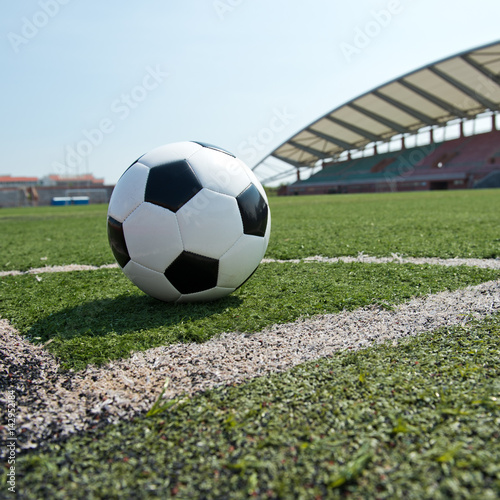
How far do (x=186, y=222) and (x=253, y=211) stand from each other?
534 mm

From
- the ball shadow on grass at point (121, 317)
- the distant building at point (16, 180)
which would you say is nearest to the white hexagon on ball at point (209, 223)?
the ball shadow on grass at point (121, 317)

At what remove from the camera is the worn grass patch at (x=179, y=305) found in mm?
2602

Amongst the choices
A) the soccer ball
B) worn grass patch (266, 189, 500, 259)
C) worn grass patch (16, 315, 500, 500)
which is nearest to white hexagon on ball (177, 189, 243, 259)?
the soccer ball

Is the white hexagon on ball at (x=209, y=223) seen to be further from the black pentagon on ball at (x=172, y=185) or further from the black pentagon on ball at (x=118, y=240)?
the black pentagon on ball at (x=118, y=240)

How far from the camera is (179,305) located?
3299mm

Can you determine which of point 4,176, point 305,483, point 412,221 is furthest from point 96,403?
point 4,176

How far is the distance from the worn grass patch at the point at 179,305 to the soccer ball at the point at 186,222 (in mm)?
233

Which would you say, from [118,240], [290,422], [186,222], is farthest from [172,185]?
[290,422]

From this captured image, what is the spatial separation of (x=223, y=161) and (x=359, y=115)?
151ft

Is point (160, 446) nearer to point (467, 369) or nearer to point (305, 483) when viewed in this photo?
point (305, 483)

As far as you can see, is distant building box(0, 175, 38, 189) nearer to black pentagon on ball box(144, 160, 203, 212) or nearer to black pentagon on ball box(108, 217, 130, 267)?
black pentagon on ball box(108, 217, 130, 267)

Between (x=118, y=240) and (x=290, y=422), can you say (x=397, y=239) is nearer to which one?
(x=118, y=240)

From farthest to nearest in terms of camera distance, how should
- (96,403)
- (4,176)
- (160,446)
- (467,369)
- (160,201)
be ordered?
(4,176) → (160,201) → (467,369) → (96,403) → (160,446)

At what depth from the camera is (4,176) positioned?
97375mm
